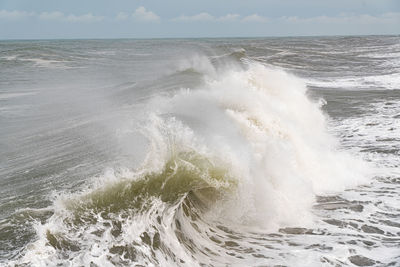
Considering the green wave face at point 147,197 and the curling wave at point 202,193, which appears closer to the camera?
the curling wave at point 202,193

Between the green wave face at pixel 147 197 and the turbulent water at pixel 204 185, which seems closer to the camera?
the turbulent water at pixel 204 185

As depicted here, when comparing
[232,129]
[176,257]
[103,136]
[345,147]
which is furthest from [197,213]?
[345,147]

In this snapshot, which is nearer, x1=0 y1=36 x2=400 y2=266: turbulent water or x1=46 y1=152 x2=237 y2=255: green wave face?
x1=0 y1=36 x2=400 y2=266: turbulent water

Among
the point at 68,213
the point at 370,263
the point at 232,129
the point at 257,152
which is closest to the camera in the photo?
the point at 370,263

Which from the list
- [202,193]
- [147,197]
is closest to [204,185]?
[202,193]

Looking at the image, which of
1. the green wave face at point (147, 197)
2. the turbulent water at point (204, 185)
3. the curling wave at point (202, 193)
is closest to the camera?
the curling wave at point (202, 193)

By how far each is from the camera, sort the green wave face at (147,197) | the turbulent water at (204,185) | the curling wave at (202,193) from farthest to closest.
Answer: the green wave face at (147,197), the turbulent water at (204,185), the curling wave at (202,193)

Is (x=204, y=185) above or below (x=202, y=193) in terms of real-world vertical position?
above

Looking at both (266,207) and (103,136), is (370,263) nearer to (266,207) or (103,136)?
(266,207)

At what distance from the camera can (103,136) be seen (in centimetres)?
1010

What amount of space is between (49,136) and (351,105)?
10.9m

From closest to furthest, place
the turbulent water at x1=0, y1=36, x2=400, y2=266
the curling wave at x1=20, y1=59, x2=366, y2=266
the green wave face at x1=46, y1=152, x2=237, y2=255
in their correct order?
the curling wave at x1=20, y1=59, x2=366, y2=266 → the turbulent water at x1=0, y1=36, x2=400, y2=266 → the green wave face at x1=46, y1=152, x2=237, y2=255

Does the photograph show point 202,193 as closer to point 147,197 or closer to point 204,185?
point 204,185

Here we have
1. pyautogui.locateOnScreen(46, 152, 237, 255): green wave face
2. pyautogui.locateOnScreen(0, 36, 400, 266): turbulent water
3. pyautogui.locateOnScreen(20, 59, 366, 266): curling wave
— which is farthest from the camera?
pyautogui.locateOnScreen(46, 152, 237, 255): green wave face
